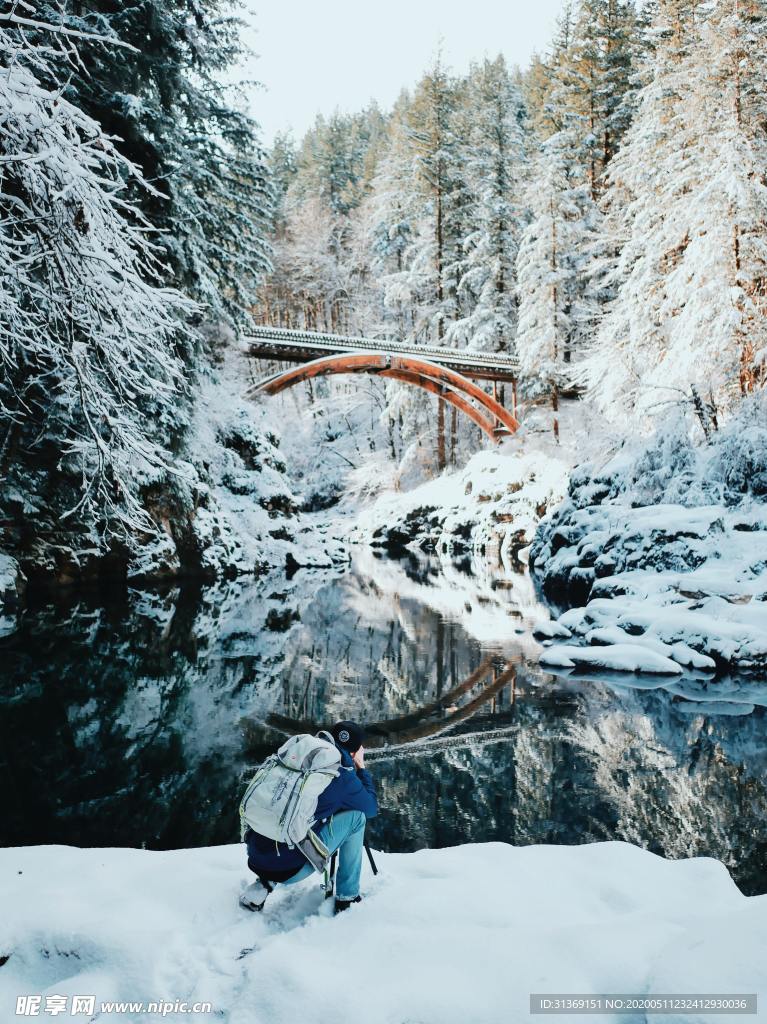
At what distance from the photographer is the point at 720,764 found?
16.8 feet

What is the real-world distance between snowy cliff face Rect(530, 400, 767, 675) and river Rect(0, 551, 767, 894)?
1.03m

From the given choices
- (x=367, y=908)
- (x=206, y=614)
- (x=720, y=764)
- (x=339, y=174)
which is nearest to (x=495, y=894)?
(x=367, y=908)

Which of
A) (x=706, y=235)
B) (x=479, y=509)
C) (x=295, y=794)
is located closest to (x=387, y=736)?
(x=295, y=794)

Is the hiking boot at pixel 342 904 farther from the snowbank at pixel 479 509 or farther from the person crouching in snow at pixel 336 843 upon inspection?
the snowbank at pixel 479 509

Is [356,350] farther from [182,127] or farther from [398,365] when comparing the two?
[182,127]

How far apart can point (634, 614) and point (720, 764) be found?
3.75m

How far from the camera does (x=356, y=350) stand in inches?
1053

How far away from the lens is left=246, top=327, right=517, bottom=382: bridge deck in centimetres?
2380

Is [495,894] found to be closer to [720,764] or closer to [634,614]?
[720,764]

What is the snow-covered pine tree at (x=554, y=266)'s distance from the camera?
25.6 m

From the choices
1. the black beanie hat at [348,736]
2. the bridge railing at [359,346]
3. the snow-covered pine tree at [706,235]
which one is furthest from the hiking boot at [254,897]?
the bridge railing at [359,346]

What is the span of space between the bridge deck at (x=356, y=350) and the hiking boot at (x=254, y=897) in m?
21.7

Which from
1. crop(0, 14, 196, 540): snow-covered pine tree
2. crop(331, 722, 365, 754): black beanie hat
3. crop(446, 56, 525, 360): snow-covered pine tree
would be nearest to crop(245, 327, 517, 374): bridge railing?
crop(446, 56, 525, 360): snow-covered pine tree

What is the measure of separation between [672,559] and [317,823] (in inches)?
347
